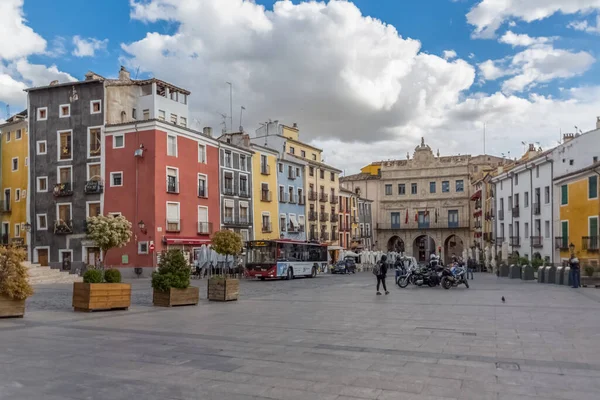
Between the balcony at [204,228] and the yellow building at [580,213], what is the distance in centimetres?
2606

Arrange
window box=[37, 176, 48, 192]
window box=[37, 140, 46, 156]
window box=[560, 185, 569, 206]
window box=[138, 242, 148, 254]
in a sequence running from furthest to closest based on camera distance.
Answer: window box=[37, 140, 46, 156], window box=[37, 176, 48, 192], window box=[560, 185, 569, 206], window box=[138, 242, 148, 254]

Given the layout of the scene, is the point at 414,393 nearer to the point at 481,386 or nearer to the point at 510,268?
the point at 481,386

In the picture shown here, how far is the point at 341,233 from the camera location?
A: 70188mm

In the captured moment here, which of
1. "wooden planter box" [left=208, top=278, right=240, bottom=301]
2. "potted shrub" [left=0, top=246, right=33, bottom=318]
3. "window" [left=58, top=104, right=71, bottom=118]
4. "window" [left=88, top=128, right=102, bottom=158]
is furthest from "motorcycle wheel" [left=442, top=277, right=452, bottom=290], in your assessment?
"window" [left=58, top=104, right=71, bottom=118]

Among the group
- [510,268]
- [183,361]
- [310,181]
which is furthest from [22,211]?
[183,361]

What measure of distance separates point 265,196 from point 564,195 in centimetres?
2582

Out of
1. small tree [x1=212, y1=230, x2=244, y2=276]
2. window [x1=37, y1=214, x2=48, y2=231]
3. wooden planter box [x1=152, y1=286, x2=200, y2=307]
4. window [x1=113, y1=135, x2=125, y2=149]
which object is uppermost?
window [x1=113, y1=135, x2=125, y2=149]

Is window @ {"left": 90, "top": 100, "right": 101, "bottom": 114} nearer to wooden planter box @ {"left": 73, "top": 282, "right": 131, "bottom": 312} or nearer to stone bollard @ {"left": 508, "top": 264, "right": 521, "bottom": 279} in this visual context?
wooden planter box @ {"left": 73, "top": 282, "right": 131, "bottom": 312}

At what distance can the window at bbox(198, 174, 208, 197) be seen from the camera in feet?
144

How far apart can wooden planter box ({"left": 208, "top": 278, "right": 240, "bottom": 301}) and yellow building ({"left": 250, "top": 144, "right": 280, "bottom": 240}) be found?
106 feet

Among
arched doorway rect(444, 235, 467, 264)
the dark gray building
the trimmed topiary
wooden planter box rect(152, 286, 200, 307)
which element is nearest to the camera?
the trimmed topiary

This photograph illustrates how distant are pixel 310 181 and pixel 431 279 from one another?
37134 millimetres

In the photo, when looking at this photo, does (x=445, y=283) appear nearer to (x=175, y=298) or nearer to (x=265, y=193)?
(x=175, y=298)

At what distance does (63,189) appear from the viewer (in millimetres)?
42188
